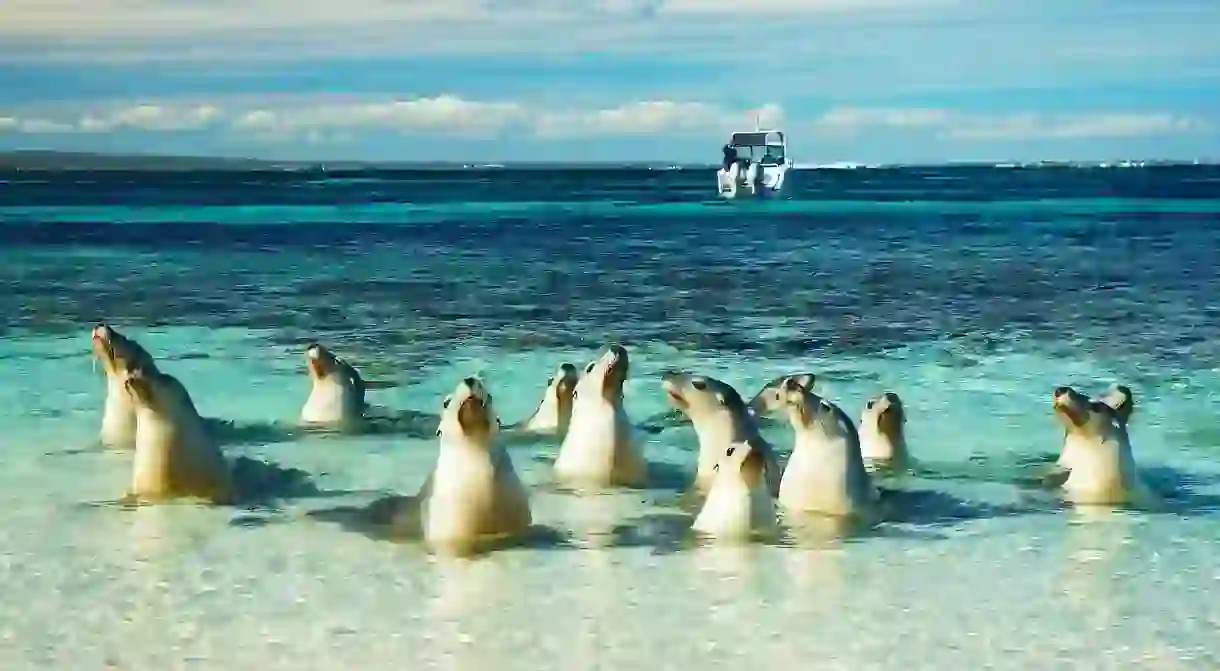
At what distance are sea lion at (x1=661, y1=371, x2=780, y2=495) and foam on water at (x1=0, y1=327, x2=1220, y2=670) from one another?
2.34ft

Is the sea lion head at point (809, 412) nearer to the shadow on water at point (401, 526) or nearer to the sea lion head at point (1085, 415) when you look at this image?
the shadow on water at point (401, 526)

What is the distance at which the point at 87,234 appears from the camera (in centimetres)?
5897

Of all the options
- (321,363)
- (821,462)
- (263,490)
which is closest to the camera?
(821,462)

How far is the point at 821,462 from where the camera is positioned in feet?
37.2

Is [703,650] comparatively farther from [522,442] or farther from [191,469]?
[522,442]

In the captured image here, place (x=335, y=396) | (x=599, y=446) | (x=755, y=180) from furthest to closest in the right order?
(x=755, y=180) < (x=335, y=396) < (x=599, y=446)

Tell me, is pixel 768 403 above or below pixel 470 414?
below

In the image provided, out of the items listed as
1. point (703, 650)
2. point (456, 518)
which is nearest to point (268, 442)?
point (456, 518)

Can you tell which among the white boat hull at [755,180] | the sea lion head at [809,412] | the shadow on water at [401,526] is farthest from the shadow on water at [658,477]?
the white boat hull at [755,180]

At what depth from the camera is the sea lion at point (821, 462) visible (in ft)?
37.0

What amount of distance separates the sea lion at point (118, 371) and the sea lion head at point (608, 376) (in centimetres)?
319

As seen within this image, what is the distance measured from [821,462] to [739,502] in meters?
0.84

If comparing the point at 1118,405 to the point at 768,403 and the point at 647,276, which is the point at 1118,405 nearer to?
the point at 768,403

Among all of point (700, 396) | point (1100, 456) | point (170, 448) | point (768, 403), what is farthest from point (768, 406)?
point (170, 448)
